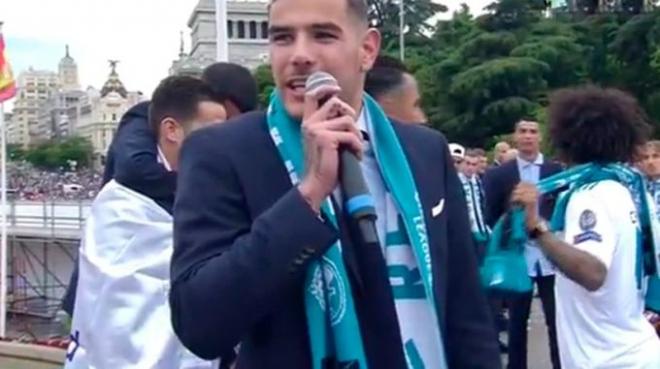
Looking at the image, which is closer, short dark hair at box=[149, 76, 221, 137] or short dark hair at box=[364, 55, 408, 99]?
short dark hair at box=[149, 76, 221, 137]

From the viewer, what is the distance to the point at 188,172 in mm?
2367

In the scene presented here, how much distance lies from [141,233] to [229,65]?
1.29m

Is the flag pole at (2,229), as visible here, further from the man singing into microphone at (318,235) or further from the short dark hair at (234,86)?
the man singing into microphone at (318,235)

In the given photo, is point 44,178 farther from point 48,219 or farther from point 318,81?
point 318,81

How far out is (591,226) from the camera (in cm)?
403

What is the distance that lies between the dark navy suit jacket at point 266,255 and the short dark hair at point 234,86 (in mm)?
2019

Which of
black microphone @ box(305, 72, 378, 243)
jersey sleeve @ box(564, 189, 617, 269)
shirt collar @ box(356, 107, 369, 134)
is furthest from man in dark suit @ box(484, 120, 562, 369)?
black microphone @ box(305, 72, 378, 243)

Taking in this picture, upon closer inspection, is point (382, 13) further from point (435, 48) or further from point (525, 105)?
point (525, 105)

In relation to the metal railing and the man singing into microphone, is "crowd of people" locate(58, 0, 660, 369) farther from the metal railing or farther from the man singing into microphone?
the metal railing

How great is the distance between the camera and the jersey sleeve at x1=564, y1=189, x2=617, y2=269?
3981 mm

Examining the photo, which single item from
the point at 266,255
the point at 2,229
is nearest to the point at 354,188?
the point at 266,255

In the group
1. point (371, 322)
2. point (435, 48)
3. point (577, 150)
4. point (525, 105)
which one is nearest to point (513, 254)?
point (577, 150)

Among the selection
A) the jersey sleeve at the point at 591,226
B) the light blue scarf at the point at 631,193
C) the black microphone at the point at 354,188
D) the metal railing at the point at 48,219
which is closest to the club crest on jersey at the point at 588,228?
the jersey sleeve at the point at 591,226

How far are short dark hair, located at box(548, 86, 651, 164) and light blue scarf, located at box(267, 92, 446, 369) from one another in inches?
75.9
